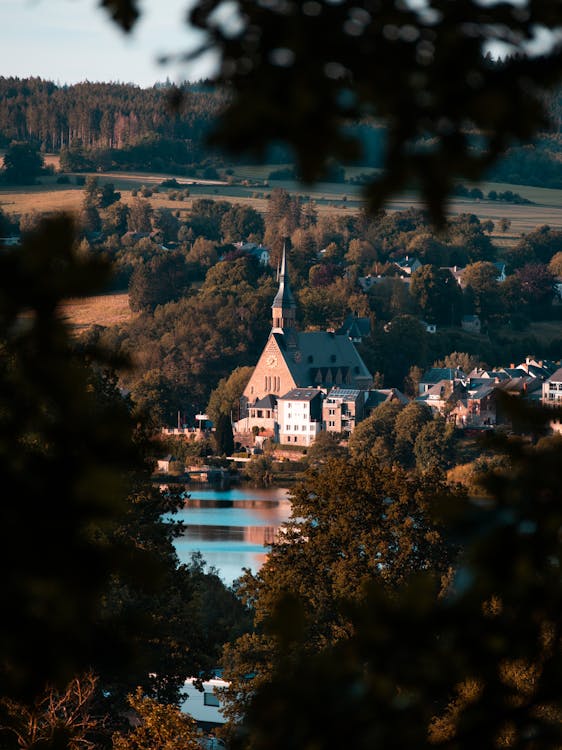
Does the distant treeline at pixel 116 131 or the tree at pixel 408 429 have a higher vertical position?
the distant treeline at pixel 116 131

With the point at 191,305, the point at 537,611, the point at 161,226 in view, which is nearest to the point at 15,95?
the point at 161,226

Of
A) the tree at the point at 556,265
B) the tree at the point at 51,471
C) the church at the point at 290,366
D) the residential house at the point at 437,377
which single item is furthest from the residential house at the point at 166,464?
the tree at the point at 51,471

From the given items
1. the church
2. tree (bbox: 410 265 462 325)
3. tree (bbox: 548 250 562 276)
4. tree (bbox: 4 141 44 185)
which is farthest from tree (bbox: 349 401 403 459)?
tree (bbox: 4 141 44 185)

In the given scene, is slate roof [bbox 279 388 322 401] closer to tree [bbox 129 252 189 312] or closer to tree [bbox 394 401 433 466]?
tree [bbox 394 401 433 466]

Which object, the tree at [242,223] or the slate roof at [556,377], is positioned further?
the tree at [242,223]

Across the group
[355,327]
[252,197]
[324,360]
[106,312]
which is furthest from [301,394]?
[252,197]

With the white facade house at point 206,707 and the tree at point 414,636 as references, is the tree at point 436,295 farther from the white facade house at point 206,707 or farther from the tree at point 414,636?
the tree at point 414,636
